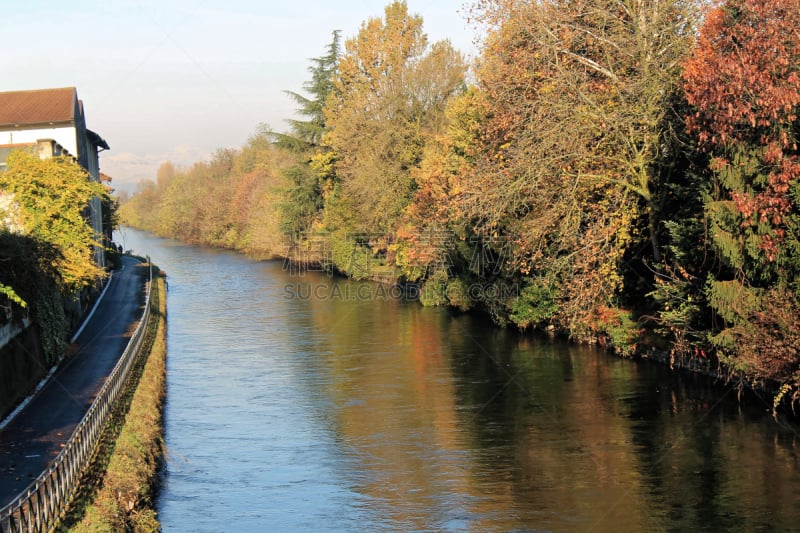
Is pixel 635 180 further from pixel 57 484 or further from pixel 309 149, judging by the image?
pixel 309 149

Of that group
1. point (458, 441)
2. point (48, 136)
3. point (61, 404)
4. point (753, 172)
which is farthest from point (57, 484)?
point (48, 136)

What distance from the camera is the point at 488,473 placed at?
61.0 feet

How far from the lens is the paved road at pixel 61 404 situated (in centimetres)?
1636

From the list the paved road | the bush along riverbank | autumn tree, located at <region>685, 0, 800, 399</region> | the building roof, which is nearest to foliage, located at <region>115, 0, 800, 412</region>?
autumn tree, located at <region>685, 0, 800, 399</region>

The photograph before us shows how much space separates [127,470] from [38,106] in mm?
44591

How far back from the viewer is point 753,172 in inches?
859

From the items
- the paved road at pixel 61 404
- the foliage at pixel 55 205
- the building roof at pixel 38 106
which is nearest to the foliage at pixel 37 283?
→ the paved road at pixel 61 404

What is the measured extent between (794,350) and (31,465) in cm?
1794

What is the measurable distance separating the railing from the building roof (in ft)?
123

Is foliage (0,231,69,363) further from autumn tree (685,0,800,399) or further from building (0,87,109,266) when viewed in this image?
building (0,87,109,266)

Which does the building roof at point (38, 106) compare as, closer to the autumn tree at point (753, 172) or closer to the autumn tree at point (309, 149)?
the autumn tree at point (309, 149)

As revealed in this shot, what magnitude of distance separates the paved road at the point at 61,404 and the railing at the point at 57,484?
92 cm

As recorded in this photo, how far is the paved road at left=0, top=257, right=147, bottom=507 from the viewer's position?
1636 cm

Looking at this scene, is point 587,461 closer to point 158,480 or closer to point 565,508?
point 565,508
